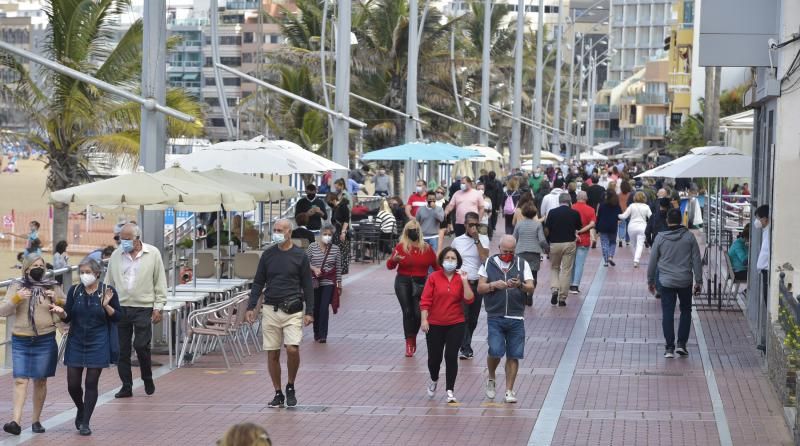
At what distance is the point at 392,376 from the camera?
15.2m

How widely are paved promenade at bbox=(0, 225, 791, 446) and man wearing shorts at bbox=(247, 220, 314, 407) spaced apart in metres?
0.38

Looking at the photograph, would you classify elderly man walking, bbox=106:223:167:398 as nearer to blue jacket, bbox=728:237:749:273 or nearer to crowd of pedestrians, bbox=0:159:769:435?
crowd of pedestrians, bbox=0:159:769:435

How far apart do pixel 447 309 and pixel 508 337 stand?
61 centimetres

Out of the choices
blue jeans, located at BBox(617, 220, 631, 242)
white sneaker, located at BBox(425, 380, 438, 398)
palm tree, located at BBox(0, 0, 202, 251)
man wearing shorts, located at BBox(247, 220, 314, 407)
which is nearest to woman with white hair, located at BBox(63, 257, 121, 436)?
man wearing shorts, located at BBox(247, 220, 314, 407)

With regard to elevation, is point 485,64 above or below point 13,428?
above

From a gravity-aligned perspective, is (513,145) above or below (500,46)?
below

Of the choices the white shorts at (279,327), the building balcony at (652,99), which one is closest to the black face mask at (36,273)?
the white shorts at (279,327)

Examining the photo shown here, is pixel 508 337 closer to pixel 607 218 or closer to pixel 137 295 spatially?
pixel 137 295

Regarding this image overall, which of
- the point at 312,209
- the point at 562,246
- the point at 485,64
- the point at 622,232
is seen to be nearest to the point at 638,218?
the point at 622,232

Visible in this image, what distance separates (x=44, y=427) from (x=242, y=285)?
679 cm

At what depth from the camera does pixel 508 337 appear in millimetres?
13438

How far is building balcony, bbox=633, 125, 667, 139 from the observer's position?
128 m

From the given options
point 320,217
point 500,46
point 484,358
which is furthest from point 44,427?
point 500,46

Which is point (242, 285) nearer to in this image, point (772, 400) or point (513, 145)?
point (772, 400)
